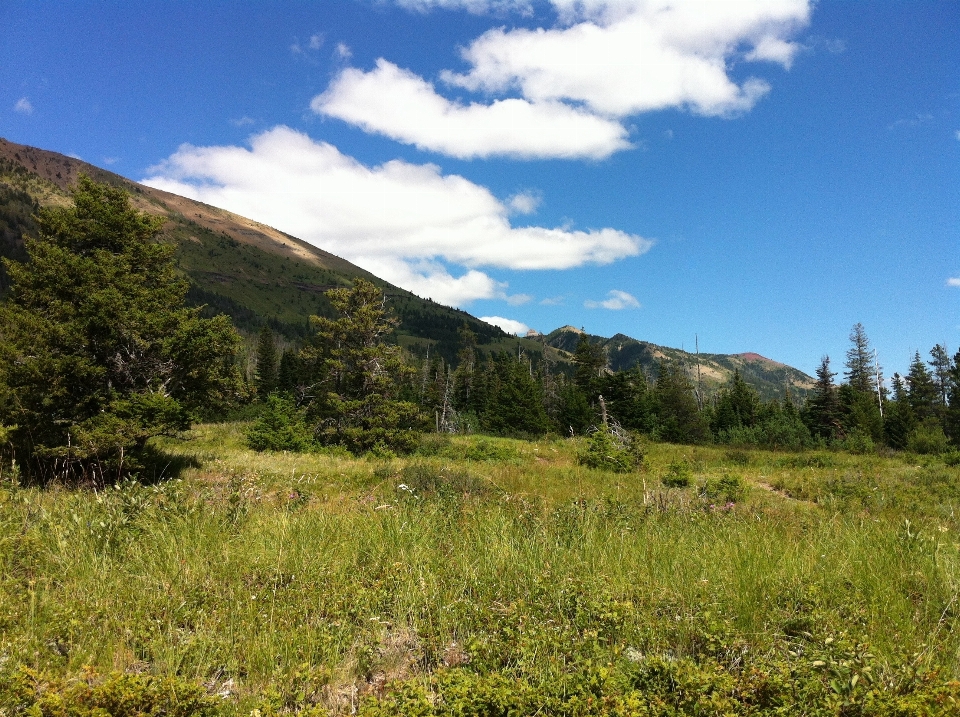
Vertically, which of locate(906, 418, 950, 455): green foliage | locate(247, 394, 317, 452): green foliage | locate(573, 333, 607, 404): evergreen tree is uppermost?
locate(573, 333, 607, 404): evergreen tree

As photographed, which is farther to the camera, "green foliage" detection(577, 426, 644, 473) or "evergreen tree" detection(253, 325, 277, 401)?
"evergreen tree" detection(253, 325, 277, 401)

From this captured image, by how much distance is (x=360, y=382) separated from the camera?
83.9 ft

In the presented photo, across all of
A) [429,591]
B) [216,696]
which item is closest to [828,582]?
[429,591]

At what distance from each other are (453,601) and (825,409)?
182ft

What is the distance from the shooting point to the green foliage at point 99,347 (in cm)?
1073

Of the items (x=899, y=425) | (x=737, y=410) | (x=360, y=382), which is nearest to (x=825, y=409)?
(x=899, y=425)

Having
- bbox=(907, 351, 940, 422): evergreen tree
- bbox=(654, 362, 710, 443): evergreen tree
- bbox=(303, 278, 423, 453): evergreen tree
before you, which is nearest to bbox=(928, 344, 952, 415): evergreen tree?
bbox=(907, 351, 940, 422): evergreen tree

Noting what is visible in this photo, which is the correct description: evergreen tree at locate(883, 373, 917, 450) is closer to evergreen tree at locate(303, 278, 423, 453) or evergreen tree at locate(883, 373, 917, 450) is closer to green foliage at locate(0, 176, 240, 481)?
evergreen tree at locate(303, 278, 423, 453)

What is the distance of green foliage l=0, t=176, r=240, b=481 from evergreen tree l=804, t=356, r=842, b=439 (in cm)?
5164

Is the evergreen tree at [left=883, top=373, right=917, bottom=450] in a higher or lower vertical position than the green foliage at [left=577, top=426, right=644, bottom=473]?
higher

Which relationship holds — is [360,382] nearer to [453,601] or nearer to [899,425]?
[453,601]

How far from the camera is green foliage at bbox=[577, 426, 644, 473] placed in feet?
67.7

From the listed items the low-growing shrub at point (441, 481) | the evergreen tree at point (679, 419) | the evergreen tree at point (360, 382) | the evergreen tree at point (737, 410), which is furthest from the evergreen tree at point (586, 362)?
the low-growing shrub at point (441, 481)

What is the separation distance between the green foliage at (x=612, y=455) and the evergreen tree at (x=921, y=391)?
58.1m
